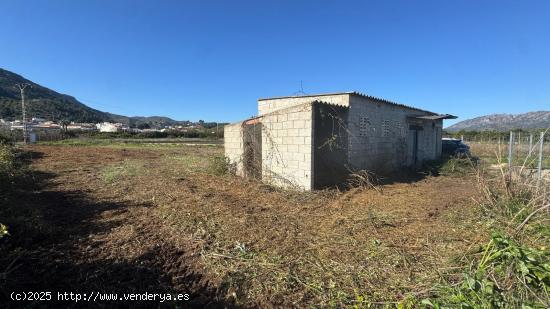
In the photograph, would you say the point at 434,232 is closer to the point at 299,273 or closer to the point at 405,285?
the point at 405,285

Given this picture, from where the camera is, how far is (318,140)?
24.9ft

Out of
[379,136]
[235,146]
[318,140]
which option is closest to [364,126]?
[379,136]

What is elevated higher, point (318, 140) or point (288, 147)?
point (318, 140)

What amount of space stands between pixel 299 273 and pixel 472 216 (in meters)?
4.02

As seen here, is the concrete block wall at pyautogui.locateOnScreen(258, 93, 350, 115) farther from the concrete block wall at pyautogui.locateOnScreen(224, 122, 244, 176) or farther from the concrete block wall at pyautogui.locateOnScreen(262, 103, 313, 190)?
the concrete block wall at pyautogui.locateOnScreen(224, 122, 244, 176)

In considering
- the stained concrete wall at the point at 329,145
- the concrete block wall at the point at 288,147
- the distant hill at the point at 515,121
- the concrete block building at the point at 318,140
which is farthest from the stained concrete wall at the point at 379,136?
the distant hill at the point at 515,121

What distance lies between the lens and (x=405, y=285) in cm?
297

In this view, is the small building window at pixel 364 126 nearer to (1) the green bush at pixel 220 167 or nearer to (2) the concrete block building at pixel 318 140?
(2) the concrete block building at pixel 318 140

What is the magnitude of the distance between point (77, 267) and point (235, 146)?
731cm

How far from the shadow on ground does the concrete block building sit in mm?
4554

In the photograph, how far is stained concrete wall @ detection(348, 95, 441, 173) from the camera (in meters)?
9.23

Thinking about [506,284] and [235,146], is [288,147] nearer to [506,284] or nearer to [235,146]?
[235,146]

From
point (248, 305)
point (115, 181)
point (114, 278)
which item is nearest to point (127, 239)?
point (114, 278)

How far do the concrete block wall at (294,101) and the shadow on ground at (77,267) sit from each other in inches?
285
